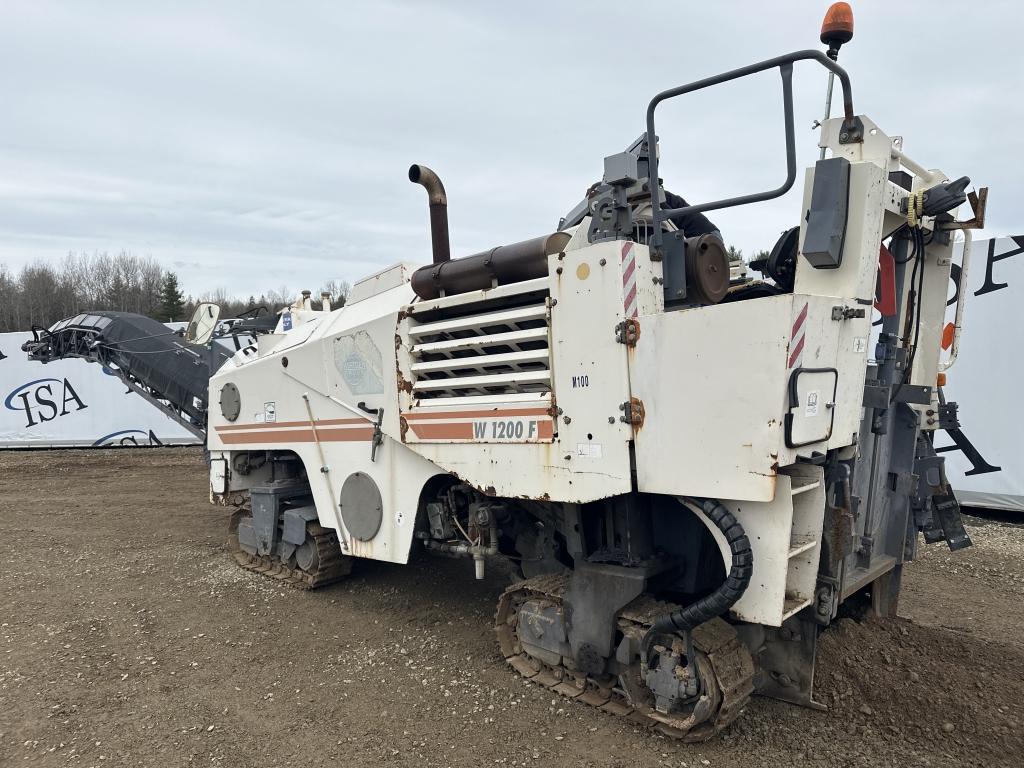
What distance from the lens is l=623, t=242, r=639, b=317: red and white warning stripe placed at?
349cm

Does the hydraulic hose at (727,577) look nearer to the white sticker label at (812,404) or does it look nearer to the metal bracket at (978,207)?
the white sticker label at (812,404)

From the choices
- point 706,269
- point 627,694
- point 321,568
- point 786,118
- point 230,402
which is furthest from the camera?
point 230,402

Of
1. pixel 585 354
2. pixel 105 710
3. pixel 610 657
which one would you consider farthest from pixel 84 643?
pixel 585 354

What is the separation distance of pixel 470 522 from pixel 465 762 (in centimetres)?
149

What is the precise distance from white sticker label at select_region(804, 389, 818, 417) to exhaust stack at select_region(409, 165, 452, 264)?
2649 millimetres

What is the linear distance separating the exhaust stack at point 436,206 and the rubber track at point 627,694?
233cm

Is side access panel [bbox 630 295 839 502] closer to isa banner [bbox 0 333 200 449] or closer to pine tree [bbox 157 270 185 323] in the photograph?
isa banner [bbox 0 333 200 449]

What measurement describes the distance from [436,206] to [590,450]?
2.27 metres

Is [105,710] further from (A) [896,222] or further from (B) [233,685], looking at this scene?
(A) [896,222]

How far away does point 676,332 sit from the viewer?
335 cm

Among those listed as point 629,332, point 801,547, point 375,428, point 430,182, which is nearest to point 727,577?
point 801,547

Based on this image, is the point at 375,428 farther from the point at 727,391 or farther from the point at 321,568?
the point at 727,391

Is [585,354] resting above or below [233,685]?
above

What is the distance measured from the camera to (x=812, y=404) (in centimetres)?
320
